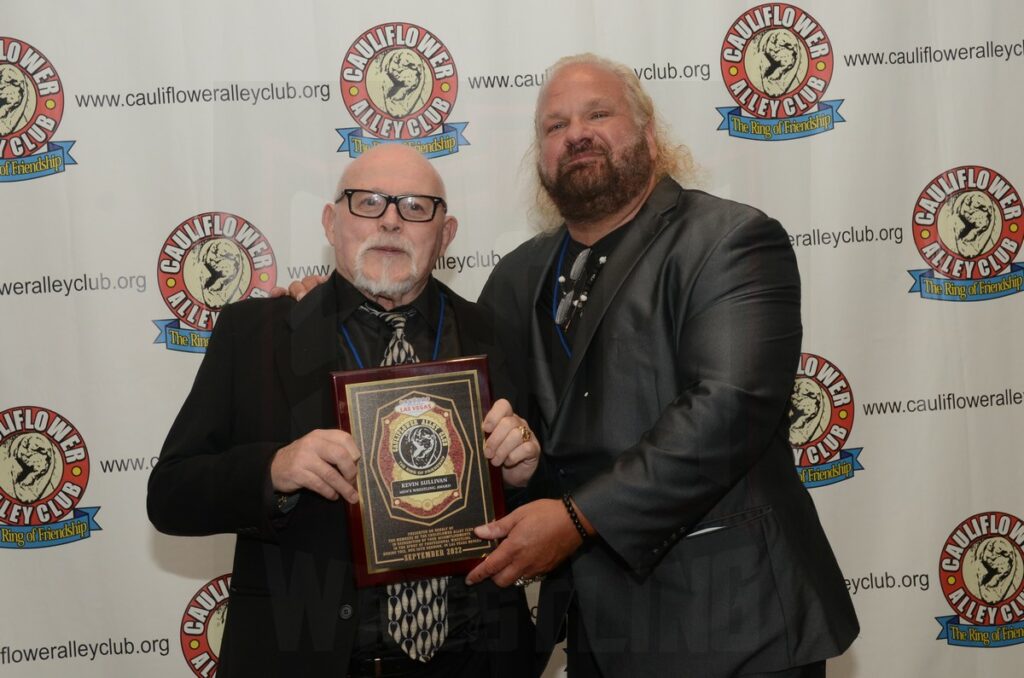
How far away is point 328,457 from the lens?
2182 mm

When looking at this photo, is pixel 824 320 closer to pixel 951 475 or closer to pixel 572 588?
pixel 951 475

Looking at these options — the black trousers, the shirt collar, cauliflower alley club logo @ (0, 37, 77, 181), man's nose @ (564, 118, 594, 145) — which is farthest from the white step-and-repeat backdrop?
the black trousers

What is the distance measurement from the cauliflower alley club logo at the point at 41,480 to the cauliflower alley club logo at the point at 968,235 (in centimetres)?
352

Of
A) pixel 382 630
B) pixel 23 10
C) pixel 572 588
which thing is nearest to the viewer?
pixel 382 630

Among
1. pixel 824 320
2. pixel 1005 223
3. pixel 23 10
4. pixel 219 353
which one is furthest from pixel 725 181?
pixel 23 10

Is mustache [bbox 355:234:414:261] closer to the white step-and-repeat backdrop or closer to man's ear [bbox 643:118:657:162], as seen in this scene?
man's ear [bbox 643:118:657:162]

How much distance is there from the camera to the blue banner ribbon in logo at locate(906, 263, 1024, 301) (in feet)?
12.4

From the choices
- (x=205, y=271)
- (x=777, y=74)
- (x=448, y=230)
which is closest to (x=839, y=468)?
(x=777, y=74)

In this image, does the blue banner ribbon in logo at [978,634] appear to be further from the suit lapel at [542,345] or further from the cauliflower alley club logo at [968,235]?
the suit lapel at [542,345]

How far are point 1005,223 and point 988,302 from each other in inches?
13.5

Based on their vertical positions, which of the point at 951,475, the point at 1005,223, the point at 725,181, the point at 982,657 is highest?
the point at 725,181

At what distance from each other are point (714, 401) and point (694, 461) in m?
0.16

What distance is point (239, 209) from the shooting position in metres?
3.63

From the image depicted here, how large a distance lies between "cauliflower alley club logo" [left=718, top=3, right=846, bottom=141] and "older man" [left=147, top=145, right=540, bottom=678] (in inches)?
67.0
